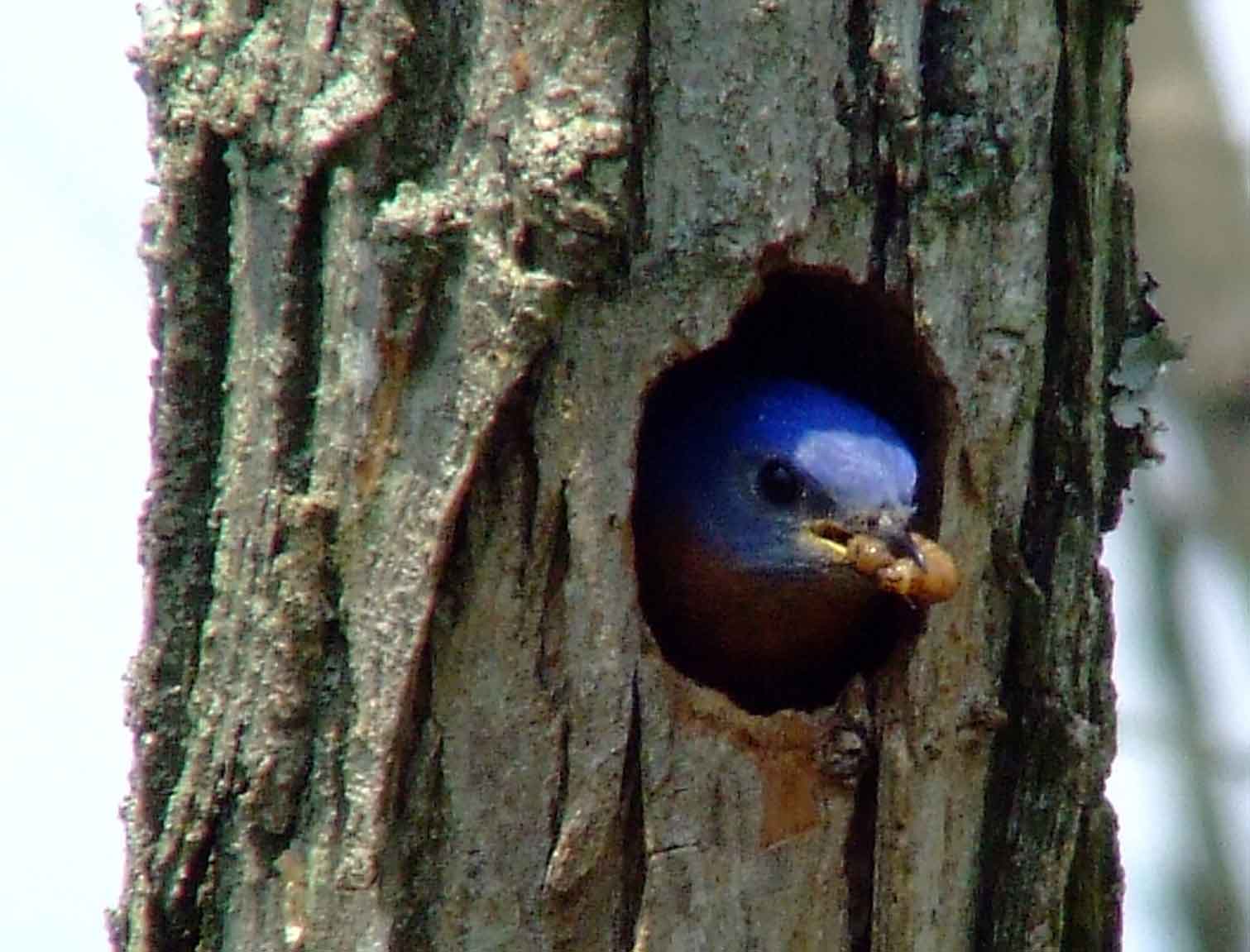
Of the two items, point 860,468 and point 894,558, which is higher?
point 860,468

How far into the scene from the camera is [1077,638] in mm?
3529

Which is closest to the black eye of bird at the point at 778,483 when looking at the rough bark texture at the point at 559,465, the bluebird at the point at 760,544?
the bluebird at the point at 760,544

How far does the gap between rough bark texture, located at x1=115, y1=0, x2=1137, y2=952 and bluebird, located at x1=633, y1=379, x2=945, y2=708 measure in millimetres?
501

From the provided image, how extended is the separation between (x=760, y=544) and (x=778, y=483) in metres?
0.13

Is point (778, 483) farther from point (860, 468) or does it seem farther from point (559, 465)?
point (559, 465)

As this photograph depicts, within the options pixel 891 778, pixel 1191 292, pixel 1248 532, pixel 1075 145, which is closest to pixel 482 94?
pixel 1075 145

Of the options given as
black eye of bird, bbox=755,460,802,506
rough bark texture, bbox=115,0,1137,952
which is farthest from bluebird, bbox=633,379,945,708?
rough bark texture, bbox=115,0,1137,952

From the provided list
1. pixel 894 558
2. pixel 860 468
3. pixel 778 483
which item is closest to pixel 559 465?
pixel 894 558

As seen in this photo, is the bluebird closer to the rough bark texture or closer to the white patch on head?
the white patch on head

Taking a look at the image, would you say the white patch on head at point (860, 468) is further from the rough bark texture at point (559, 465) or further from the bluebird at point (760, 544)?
the rough bark texture at point (559, 465)

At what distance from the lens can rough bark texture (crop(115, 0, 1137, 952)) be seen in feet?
10.7

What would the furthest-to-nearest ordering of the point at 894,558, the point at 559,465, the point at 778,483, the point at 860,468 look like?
the point at 778,483 → the point at 860,468 → the point at 894,558 → the point at 559,465

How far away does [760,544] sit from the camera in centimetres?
420

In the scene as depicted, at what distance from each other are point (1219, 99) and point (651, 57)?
379 centimetres
